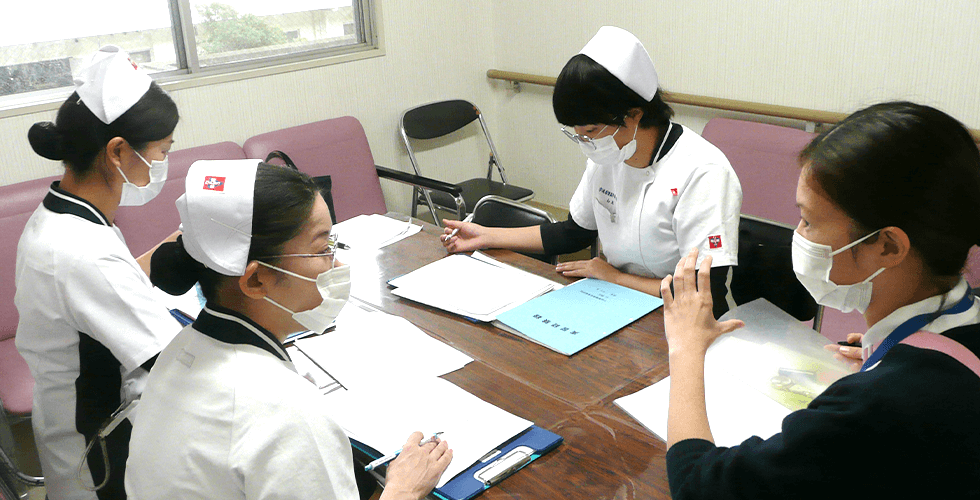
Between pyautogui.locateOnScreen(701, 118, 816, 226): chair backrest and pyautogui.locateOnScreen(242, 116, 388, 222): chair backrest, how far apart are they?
166 centimetres

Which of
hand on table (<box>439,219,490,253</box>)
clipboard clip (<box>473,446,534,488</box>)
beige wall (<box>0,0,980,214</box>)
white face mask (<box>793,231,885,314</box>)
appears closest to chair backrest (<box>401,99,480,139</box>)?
beige wall (<box>0,0,980,214</box>)

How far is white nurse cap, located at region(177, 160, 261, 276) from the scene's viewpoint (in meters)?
1.13

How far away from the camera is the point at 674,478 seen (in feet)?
3.63

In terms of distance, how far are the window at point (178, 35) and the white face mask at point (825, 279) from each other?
2.91 meters

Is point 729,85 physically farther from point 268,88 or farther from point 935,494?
point 935,494

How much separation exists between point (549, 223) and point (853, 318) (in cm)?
104

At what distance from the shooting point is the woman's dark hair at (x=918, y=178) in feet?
3.13

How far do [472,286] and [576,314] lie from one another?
0.34m

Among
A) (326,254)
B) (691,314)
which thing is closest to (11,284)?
(326,254)

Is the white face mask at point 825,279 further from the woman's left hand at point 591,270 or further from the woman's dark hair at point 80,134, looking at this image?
the woman's dark hair at point 80,134

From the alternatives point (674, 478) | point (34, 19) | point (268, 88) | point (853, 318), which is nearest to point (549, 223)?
point (853, 318)

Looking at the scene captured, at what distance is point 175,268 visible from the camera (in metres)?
1.20

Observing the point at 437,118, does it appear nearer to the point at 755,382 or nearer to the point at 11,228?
the point at 11,228

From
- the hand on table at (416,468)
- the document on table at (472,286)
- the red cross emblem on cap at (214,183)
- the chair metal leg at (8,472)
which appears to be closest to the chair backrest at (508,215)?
the document on table at (472,286)
